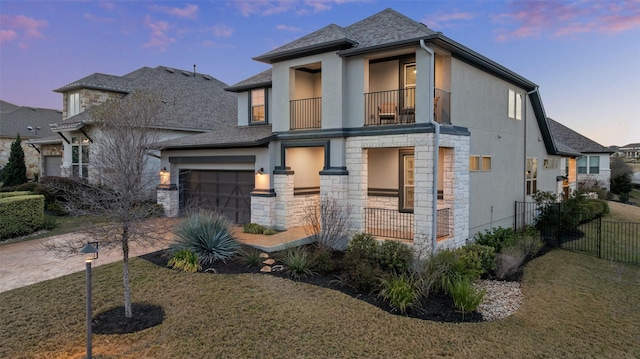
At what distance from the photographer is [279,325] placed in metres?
6.30

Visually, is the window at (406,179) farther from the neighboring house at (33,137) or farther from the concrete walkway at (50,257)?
the neighboring house at (33,137)

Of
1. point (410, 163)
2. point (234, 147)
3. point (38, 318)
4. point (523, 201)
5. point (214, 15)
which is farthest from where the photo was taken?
point (214, 15)

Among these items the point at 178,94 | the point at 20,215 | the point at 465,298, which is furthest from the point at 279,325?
the point at 178,94

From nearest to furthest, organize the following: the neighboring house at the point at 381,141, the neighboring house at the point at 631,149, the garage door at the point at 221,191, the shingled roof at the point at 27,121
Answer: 1. the neighboring house at the point at 381,141
2. the garage door at the point at 221,191
3. the shingled roof at the point at 27,121
4. the neighboring house at the point at 631,149

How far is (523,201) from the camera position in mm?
15781

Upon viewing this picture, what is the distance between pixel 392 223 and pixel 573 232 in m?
9.44

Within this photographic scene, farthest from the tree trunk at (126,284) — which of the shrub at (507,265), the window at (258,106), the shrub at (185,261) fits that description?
the window at (258,106)

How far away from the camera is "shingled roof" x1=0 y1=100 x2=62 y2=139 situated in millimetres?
30891

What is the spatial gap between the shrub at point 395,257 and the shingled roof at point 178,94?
14.9 m

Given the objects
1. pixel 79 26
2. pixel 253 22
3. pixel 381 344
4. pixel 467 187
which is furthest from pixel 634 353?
pixel 79 26

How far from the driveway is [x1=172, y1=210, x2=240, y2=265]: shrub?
63 centimetres

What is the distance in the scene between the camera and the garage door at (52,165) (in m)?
25.2

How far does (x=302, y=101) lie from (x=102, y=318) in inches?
364

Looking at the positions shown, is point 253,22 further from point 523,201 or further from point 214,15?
point 523,201
